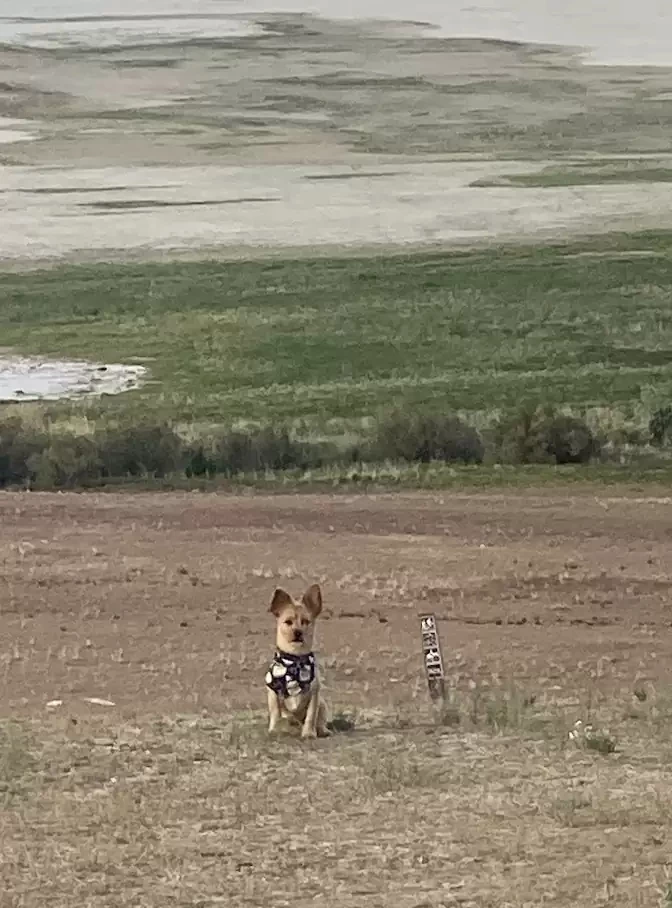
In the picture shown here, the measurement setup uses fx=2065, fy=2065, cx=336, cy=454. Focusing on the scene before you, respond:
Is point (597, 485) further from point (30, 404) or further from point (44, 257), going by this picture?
point (44, 257)

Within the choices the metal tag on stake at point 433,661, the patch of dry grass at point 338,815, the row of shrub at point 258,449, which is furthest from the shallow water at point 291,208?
the patch of dry grass at point 338,815

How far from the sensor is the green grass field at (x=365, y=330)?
26781 mm

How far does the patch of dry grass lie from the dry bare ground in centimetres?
2

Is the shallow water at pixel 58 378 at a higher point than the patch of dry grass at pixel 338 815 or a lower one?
lower

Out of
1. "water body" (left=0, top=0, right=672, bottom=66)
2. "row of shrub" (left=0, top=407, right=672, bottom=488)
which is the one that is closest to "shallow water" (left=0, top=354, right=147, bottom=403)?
"row of shrub" (left=0, top=407, right=672, bottom=488)

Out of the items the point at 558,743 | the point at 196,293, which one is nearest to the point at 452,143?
the point at 196,293

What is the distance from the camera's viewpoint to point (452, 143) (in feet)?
208

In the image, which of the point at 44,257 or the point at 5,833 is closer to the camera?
the point at 5,833

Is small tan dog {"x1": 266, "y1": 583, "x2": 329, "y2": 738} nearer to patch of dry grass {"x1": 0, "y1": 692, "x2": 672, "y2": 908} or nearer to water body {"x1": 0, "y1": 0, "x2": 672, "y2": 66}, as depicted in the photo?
patch of dry grass {"x1": 0, "y1": 692, "x2": 672, "y2": 908}

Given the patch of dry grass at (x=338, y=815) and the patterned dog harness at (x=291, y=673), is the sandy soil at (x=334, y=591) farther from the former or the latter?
the patterned dog harness at (x=291, y=673)

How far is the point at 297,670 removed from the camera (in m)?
8.69

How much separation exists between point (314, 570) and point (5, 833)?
680 centimetres

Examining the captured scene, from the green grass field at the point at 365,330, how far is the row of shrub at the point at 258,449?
238cm

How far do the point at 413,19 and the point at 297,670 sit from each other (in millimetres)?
101725
